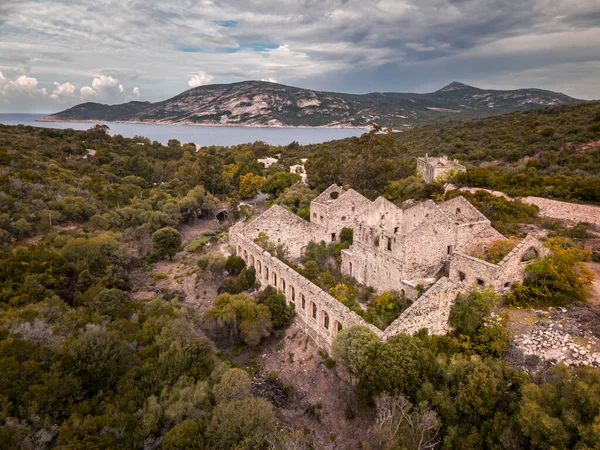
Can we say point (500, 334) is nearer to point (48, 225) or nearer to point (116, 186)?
point (48, 225)

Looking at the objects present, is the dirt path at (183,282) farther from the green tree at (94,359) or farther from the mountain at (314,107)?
the mountain at (314,107)

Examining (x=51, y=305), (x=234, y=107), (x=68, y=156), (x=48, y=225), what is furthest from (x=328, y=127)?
(x=51, y=305)

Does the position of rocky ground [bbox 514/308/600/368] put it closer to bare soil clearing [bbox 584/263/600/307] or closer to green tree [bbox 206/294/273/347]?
bare soil clearing [bbox 584/263/600/307]

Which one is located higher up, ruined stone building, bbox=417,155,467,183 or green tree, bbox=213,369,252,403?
ruined stone building, bbox=417,155,467,183

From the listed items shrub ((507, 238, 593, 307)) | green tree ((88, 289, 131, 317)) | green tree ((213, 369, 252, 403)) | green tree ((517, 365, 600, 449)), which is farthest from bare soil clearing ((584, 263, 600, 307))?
green tree ((88, 289, 131, 317))

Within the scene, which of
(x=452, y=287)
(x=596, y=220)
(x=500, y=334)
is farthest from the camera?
(x=596, y=220)

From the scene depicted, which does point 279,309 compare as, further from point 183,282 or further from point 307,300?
point 183,282
